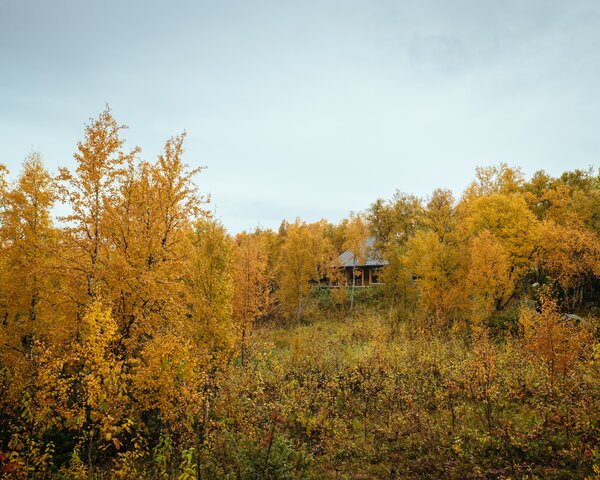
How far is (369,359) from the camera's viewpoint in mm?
14680

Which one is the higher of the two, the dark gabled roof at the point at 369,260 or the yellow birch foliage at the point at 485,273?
the dark gabled roof at the point at 369,260

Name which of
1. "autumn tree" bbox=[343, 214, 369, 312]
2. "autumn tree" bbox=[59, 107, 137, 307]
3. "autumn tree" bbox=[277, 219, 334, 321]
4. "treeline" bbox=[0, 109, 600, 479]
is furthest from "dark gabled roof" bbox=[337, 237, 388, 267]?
"autumn tree" bbox=[59, 107, 137, 307]

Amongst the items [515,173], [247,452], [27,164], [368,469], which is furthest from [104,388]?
[515,173]

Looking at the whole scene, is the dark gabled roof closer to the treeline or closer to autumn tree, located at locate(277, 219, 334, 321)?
autumn tree, located at locate(277, 219, 334, 321)

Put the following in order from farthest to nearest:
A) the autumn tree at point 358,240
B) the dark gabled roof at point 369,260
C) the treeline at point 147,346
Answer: the dark gabled roof at point 369,260
the autumn tree at point 358,240
the treeline at point 147,346

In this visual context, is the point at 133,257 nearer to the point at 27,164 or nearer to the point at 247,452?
the point at 247,452

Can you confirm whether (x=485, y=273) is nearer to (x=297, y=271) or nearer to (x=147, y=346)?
(x=297, y=271)

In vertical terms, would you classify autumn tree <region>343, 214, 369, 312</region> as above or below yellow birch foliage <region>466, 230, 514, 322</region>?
above

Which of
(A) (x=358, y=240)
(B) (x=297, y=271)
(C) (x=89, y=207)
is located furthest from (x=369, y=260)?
(C) (x=89, y=207)

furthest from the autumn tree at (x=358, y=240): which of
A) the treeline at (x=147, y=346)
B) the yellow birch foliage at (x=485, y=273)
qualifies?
the treeline at (x=147, y=346)

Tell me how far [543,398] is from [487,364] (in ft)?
10.0

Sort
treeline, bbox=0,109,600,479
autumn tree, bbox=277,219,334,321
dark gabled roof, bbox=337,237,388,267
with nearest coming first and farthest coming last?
treeline, bbox=0,109,600,479
autumn tree, bbox=277,219,334,321
dark gabled roof, bbox=337,237,388,267

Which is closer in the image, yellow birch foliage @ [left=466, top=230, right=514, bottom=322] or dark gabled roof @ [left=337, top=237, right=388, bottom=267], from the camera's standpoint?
yellow birch foliage @ [left=466, top=230, right=514, bottom=322]

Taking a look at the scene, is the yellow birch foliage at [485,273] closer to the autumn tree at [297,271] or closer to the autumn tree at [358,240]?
the autumn tree at [358,240]
